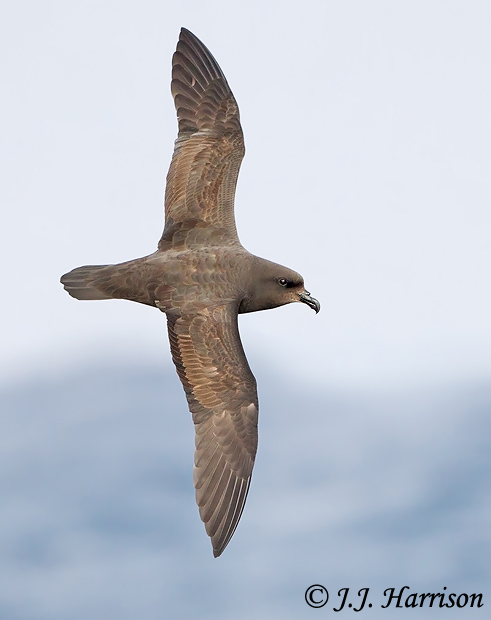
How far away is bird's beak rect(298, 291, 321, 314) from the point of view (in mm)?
15328

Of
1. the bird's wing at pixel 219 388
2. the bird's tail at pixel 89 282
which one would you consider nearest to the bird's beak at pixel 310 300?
the bird's wing at pixel 219 388

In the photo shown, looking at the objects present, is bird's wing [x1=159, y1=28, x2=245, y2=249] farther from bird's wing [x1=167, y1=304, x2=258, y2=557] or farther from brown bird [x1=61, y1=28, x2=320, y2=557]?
bird's wing [x1=167, y1=304, x2=258, y2=557]

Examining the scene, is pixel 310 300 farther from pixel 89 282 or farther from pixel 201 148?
pixel 89 282

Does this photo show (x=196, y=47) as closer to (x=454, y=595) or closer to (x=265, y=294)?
(x=265, y=294)

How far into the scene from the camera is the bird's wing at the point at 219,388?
47.3 ft

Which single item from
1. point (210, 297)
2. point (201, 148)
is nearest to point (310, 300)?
point (210, 297)

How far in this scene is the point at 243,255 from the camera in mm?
15117

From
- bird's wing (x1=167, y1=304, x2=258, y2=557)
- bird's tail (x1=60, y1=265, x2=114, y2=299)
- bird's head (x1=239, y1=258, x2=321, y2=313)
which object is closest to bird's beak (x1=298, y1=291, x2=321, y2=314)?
bird's head (x1=239, y1=258, x2=321, y2=313)

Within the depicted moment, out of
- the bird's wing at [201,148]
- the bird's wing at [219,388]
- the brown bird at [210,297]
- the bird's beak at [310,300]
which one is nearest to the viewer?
the brown bird at [210,297]

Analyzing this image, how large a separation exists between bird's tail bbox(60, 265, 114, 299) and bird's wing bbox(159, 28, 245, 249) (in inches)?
33.0

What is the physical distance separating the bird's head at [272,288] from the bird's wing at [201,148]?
2.26 feet

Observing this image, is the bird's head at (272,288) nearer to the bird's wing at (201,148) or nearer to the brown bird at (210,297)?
the brown bird at (210,297)

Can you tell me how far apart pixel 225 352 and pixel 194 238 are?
1633 mm

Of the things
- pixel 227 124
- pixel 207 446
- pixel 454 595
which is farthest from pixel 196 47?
pixel 454 595
